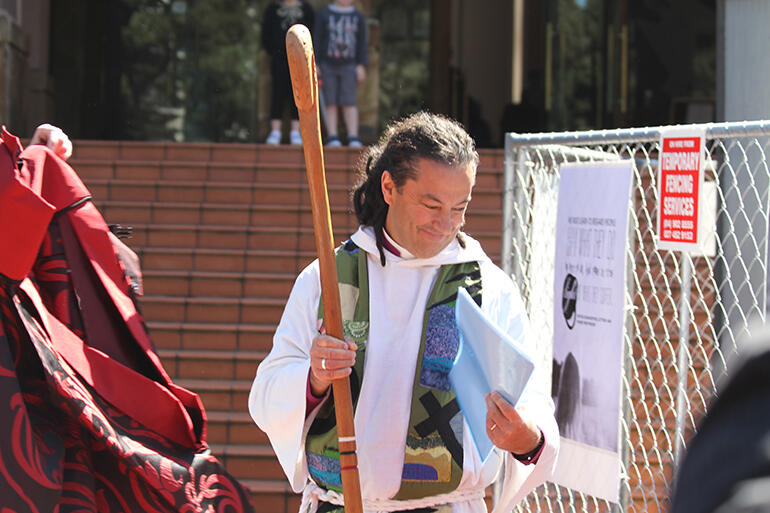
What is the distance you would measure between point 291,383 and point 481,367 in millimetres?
456

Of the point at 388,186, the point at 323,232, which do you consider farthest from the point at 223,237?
the point at 323,232

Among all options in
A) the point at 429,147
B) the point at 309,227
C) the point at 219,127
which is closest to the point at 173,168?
the point at 309,227

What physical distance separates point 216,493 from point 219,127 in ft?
38.2

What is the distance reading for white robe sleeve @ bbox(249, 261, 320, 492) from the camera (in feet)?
7.80

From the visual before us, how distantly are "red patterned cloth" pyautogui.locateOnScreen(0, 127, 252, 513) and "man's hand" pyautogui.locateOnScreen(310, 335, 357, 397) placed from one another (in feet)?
1.77

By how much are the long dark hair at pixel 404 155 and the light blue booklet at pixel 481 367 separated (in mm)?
323

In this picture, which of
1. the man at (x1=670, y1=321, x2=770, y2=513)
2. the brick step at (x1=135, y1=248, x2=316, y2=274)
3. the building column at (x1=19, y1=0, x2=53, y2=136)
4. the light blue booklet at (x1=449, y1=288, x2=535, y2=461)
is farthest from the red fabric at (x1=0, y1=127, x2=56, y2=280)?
the building column at (x1=19, y1=0, x2=53, y2=136)

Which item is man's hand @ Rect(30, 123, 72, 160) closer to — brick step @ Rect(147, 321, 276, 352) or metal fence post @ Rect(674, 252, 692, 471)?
metal fence post @ Rect(674, 252, 692, 471)

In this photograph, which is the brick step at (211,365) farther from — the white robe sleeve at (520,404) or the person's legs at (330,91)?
the white robe sleeve at (520,404)

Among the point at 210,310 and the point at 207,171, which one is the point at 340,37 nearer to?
the point at 207,171

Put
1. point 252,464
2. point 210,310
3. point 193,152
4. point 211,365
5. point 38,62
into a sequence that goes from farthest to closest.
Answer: point 38,62 → point 193,152 → point 210,310 → point 211,365 → point 252,464

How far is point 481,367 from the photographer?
7.47ft

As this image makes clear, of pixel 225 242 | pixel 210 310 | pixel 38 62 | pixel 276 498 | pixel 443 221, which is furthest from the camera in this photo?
pixel 38 62

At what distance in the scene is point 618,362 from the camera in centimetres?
290
